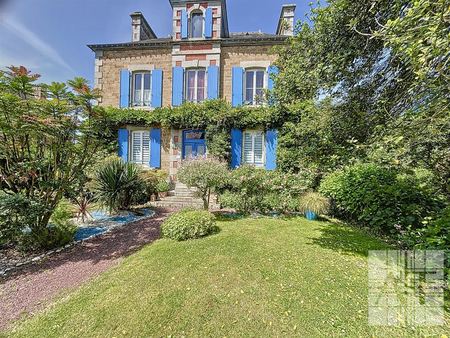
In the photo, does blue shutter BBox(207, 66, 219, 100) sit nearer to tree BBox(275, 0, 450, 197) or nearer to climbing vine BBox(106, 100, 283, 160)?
climbing vine BBox(106, 100, 283, 160)

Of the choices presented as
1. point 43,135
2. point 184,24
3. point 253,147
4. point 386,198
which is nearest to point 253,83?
point 253,147

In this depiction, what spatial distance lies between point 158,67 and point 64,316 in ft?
39.7

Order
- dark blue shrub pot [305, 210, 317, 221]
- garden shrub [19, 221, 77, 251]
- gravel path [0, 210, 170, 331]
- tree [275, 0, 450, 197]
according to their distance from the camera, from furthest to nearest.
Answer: dark blue shrub pot [305, 210, 317, 221] → garden shrub [19, 221, 77, 251] → gravel path [0, 210, 170, 331] → tree [275, 0, 450, 197]

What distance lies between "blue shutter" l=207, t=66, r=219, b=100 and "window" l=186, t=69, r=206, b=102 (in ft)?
1.57

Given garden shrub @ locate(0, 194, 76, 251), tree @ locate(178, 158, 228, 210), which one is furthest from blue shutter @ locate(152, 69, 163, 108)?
garden shrub @ locate(0, 194, 76, 251)

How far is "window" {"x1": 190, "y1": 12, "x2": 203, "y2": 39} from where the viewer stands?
1180 centimetres

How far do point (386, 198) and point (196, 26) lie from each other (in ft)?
39.8

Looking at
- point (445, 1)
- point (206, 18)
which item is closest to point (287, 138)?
point (206, 18)

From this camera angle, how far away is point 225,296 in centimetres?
296

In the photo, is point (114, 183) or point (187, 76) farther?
point (187, 76)

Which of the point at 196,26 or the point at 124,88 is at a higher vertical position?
the point at 196,26

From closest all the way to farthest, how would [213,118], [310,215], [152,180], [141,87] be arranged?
1. [310,215]
2. [152,180]
3. [213,118]
4. [141,87]

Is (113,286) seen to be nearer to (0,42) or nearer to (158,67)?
(0,42)

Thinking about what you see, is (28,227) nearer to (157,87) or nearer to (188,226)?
(188,226)
